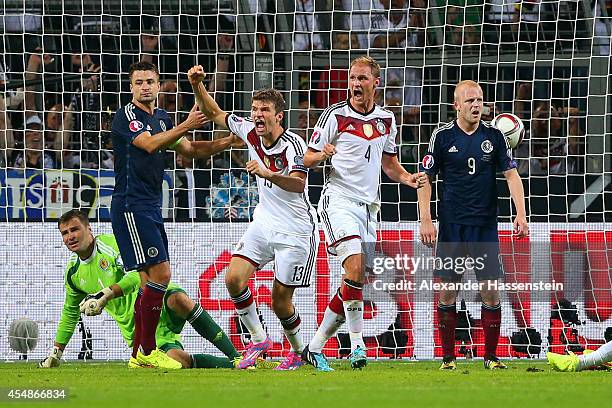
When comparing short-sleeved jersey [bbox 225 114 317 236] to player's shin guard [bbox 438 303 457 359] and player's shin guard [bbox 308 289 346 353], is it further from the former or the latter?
player's shin guard [bbox 438 303 457 359]

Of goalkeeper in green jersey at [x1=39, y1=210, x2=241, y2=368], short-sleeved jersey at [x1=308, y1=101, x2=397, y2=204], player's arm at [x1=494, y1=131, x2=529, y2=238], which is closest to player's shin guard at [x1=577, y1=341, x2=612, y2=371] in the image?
player's arm at [x1=494, y1=131, x2=529, y2=238]

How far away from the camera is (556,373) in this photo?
883 centimetres

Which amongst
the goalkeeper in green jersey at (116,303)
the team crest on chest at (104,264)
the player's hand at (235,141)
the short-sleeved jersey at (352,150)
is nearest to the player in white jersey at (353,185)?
the short-sleeved jersey at (352,150)

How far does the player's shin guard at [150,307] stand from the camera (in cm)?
960

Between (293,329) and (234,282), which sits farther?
(293,329)

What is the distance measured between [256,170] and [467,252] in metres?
1.91

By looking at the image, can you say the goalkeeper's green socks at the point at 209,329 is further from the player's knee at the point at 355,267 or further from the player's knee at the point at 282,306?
the player's knee at the point at 355,267

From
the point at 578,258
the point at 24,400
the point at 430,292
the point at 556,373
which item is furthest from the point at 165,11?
the point at 24,400

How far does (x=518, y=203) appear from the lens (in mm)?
9453

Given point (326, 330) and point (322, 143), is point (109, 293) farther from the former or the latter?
point (322, 143)

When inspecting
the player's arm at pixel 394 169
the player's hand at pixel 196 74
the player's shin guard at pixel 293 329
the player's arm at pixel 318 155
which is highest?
the player's hand at pixel 196 74

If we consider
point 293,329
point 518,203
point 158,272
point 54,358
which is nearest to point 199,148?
point 158,272

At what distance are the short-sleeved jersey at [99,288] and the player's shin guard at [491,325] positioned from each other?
268 cm

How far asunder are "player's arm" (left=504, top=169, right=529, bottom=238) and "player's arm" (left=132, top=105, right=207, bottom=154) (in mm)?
2482
